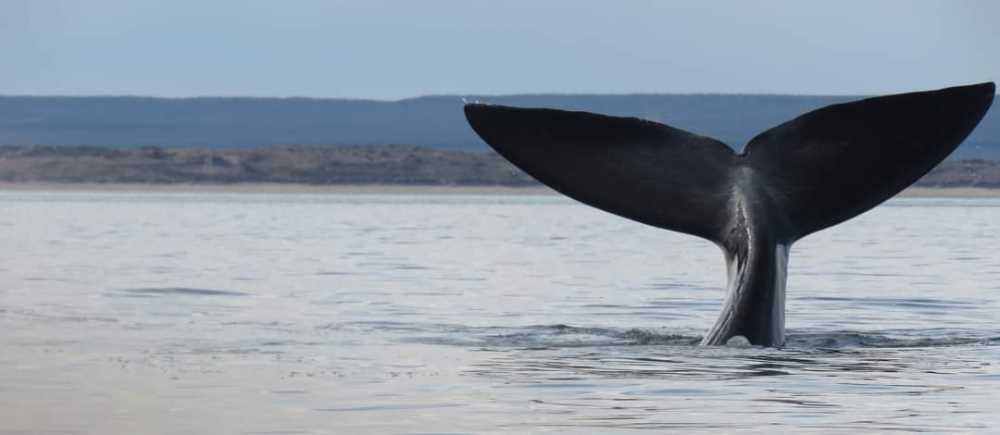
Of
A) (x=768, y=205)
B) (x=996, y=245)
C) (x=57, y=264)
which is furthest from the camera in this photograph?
(x=996, y=245)

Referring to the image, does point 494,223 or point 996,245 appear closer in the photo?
point 996,245

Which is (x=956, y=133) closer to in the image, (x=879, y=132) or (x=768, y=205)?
(x=879, y=132)

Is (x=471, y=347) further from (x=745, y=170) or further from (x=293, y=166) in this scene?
(x=293, y=166)

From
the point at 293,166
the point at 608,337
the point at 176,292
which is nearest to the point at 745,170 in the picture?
the point at 608,337

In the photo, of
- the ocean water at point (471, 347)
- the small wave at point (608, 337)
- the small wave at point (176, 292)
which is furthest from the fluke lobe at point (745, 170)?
the small wave at point (176, 292)

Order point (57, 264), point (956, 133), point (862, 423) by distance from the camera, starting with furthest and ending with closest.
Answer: point (57, 264) < point (956, 133) < point (862, 423)

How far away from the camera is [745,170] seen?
1332 cm

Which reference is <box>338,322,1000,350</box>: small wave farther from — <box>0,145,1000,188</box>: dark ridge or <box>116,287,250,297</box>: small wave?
<box>0,145,1000,188</box>: dark ridge

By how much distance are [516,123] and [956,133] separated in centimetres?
251

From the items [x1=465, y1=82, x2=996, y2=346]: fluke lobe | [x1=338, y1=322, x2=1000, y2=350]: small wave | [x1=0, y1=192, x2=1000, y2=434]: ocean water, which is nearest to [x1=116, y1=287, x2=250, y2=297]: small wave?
[x1=0, y1=192, x2=1000, y2=434]: ocean water

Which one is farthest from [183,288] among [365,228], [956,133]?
[365,228]

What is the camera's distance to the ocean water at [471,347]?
10719 millimetres

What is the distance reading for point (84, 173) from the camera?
13838 centimetres

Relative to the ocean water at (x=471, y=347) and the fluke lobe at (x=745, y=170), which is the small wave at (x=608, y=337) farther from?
the fluke lobe at (x=745, y=170)
